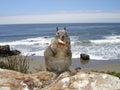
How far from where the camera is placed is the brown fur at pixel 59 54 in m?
5.09

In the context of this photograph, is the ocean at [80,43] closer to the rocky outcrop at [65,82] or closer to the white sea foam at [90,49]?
the white sea foam at [90,49]

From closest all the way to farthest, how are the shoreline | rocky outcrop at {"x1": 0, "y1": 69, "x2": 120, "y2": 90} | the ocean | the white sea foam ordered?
rocky outcrop at {"x1": 0, "y1": 69, "x2": 120, "y2": 90}
the shoreline
the white sea foam
the ocean

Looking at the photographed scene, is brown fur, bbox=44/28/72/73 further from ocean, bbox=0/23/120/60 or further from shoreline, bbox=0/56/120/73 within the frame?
shoreline, bbox=0/56/120/73

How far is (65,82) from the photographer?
4.13 meters

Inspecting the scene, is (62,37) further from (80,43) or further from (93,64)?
(80,43)

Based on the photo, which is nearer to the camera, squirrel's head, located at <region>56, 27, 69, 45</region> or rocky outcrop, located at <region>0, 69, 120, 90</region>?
rocky outcrop, located at <region>0, 69, 120, 90</region>

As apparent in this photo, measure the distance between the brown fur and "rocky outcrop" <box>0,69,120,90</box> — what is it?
47 centimetres

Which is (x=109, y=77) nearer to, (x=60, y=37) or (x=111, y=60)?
(x=60, y=37)

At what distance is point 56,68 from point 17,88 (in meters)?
1.14

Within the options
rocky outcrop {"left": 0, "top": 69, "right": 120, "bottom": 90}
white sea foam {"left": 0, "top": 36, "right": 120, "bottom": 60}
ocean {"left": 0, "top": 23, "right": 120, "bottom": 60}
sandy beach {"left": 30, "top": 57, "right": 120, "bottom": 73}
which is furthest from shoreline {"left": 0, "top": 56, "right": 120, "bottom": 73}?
rocky outcrop {"left": 0, "top": 69, "right": 120, "bottom": 90}

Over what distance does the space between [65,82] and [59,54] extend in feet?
3.40

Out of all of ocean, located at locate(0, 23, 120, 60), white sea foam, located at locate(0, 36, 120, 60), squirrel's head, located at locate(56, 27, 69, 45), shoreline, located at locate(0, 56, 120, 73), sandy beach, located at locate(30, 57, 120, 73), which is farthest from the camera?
ocean, located at locate(0, 23, 120, 60)

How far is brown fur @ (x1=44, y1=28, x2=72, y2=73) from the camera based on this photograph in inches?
200

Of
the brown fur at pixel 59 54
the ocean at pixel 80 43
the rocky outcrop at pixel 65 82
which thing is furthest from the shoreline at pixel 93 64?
the rocky outcrop at pixel 65 82
